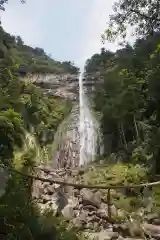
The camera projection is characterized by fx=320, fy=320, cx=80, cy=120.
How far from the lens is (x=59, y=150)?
1490 centimetres

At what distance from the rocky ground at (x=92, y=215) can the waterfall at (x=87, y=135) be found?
530 cm

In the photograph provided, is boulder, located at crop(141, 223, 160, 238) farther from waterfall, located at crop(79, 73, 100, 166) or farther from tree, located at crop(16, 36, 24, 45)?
tree, located at crop(16, 36, 24, 45)

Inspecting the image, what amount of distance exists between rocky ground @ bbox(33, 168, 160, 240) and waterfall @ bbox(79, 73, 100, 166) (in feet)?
17.4

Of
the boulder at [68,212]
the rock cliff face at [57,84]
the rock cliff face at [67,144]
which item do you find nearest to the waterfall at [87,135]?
the rock cliff face at [67,144]

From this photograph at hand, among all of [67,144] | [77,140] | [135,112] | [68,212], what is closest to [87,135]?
[77,140]

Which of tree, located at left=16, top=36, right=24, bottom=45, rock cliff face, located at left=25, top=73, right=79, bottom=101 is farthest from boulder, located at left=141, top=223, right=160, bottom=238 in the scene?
tree, located at left=16, top=36, right=24, bottom=45

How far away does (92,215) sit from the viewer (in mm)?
6969

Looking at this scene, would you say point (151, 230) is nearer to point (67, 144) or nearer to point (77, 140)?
point (67, 144)

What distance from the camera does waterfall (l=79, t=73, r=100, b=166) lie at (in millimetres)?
15125

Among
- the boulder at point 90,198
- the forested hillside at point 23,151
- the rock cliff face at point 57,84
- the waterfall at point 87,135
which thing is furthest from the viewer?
the rock cliff face at point 57,84

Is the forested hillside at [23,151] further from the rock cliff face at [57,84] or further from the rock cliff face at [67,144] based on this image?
the rock cliff face at [57,84]

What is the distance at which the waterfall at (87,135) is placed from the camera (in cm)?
1512

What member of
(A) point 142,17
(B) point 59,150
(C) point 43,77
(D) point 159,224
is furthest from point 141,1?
(C) point 43,77

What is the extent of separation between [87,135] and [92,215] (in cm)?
A: 1020
